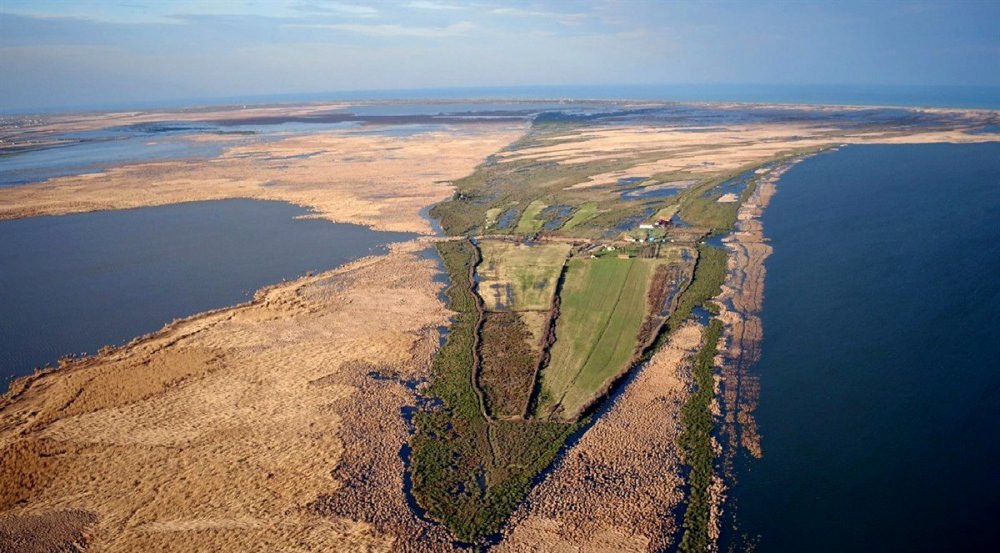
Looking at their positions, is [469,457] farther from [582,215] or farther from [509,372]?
[582,215]

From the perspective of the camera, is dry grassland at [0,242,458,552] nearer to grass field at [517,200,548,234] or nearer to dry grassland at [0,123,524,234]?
grass field at [517,200,548,234]

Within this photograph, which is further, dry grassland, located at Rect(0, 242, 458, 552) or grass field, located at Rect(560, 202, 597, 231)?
grass field, located at Rect(560, 202, 597, 231)

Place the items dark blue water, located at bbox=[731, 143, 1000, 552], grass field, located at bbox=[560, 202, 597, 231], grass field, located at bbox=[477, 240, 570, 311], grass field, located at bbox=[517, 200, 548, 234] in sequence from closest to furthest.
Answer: dark blue water, located at bbox=[731, 143, 1000, 552] < grass field, located at bbox=[477, 240, 570, 311] < grass field, located at bbox=[517, 200, 548, 234] < grass field, located at bbox=[560, 202, 597, 231]

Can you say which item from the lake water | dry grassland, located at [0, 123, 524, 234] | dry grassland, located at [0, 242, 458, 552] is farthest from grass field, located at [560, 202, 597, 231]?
dry grassland, located at [0, 242, 458, 552]

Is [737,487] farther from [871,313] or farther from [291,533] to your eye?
[871,313]

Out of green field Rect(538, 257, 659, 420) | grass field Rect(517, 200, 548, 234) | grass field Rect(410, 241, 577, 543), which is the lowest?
grass field Rect(410, 241, 577, 543)

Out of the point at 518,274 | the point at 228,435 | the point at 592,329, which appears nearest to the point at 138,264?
the point at 228,435
